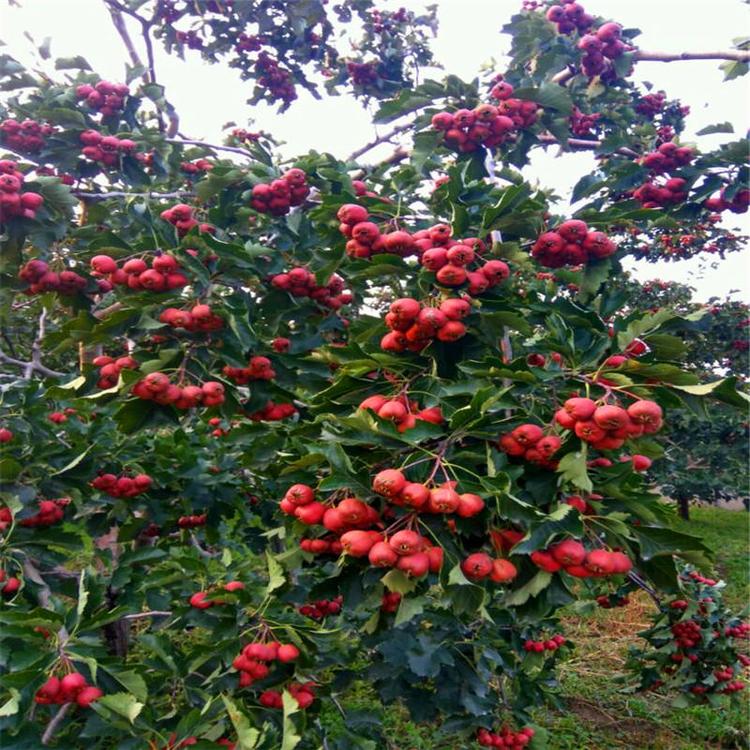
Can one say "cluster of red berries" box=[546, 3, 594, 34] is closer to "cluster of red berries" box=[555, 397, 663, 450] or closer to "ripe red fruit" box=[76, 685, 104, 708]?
"cluster of red berries" box=[555, 397, 663, 450]

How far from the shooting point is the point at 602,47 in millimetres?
3430

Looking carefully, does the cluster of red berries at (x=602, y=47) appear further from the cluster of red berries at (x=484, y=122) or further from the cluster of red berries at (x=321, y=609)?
the cluster of red berries at (x=321, y=609)

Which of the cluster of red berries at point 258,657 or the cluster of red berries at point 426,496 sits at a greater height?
the cluster of red berries at point 426,496

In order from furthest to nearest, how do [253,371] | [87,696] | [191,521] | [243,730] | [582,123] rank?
[582,123]
[191,521]
[253,371]
[87,696]
[243,730]

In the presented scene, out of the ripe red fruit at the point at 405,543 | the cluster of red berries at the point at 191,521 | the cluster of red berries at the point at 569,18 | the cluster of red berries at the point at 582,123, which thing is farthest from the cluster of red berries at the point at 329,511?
the cluster of red berries at the point at 582,123

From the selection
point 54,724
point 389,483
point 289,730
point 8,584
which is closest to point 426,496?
point 389,483

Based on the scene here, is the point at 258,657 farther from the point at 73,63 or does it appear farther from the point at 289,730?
the point at 73,63

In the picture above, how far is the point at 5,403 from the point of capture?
117 inches

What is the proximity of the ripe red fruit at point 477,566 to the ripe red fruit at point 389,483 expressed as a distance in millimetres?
270

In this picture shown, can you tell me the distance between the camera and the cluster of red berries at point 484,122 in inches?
111

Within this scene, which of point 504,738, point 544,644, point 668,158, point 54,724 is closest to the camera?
point 54,724

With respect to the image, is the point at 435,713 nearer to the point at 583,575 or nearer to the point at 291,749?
the point at 291,749

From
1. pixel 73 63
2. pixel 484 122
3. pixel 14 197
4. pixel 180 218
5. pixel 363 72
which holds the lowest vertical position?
pixel 14 197

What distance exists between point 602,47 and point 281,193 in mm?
1943
